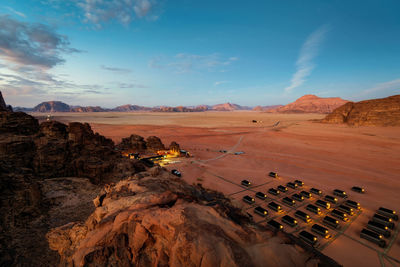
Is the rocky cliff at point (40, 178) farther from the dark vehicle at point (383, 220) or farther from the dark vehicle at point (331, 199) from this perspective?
the dark vehicle at point (383, 220)

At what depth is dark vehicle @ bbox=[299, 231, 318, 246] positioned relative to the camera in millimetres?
12445

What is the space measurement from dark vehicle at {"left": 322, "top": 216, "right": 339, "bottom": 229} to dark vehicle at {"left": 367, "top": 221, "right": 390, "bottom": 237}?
2.54 metres

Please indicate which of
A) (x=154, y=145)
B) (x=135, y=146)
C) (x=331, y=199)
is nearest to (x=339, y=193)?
(x=331, y=199)

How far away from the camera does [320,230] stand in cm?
1362

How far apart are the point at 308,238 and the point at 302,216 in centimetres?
296

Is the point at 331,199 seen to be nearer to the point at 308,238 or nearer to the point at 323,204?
the point at 323,204

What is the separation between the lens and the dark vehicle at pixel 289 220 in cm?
1445

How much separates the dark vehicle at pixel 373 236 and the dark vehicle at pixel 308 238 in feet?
14.3

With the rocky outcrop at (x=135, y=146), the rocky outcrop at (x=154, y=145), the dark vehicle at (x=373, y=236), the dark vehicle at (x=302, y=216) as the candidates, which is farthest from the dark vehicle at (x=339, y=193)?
the rocky outcrop at (x=135, y=146)

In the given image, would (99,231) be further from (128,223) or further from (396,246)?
(396,246)

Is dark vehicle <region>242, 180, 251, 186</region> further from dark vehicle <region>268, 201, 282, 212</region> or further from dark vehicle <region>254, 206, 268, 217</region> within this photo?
dark vehicle <region>254, 206, 268, 217</region>

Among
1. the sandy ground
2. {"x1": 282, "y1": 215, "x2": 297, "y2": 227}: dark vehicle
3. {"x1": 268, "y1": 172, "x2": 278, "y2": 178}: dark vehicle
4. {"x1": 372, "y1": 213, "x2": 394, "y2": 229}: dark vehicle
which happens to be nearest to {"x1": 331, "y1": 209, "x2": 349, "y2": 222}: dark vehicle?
the sandy ground

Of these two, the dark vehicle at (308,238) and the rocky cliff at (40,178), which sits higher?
the rocky cliff at (40,178)

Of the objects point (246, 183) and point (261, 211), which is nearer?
point (261, 211)
